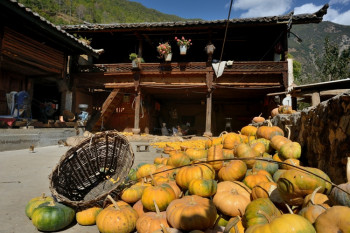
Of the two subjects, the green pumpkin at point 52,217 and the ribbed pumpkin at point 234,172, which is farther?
the ribbed pumpkin at point 234,172

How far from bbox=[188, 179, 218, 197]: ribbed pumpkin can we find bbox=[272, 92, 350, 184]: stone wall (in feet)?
4.66

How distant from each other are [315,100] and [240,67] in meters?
7.57

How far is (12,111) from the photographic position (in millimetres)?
8492

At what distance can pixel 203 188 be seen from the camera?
2518mm

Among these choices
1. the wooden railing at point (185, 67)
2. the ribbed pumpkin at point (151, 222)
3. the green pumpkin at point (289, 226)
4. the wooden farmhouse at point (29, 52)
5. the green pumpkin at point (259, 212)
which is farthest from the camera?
the wooden railing at point (185, 67)

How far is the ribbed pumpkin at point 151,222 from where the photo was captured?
2.17 meters

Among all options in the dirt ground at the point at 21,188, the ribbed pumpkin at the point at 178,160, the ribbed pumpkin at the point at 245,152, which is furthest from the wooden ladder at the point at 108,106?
the ribbed pumpkin at the point at 245,152

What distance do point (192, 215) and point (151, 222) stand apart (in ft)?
1.65

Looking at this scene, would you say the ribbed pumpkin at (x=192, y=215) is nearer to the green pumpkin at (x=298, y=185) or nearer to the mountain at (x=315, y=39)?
the green pumpkin at (x=298, y=185)

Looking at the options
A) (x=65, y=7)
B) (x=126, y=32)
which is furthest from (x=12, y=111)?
(x=65, y=7)

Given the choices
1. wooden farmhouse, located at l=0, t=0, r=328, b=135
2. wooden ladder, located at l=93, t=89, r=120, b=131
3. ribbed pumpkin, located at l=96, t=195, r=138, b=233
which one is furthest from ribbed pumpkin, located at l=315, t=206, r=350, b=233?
wooden ladder, located at l=93, t=89, r=120, b=131

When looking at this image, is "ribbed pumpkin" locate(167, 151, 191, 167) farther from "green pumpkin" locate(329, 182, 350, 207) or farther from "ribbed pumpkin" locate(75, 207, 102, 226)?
"green pumpkin" locate(329, 182, 350, 207)

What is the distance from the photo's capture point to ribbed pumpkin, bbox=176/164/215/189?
2814 mm

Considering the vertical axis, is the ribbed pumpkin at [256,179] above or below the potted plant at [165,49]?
below
